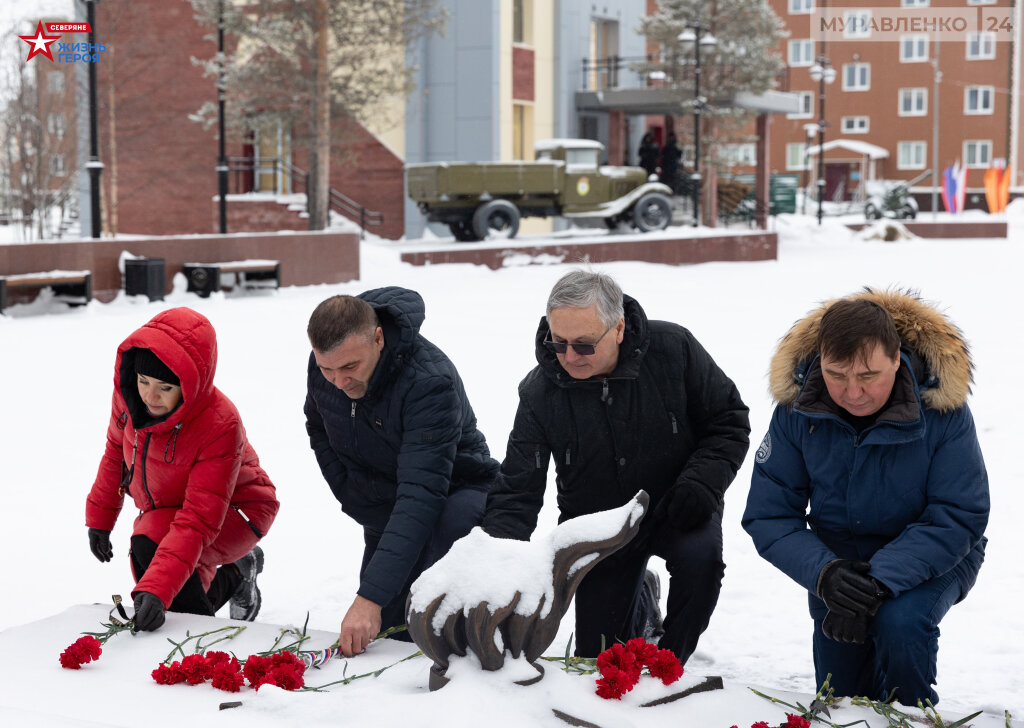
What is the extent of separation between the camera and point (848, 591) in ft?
8.29

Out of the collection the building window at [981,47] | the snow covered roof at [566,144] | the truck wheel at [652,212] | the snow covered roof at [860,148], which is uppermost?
the building window at [981,47]

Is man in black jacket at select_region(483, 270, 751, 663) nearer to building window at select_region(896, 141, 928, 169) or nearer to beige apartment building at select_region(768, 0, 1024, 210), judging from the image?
beige apartment building at select_region(768, 0, 1024, 210)

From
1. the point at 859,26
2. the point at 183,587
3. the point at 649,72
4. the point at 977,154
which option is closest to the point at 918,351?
the point at 183,587

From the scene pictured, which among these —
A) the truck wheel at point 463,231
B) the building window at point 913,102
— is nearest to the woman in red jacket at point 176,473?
the truck wheel at point 463,231

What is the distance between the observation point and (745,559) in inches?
180

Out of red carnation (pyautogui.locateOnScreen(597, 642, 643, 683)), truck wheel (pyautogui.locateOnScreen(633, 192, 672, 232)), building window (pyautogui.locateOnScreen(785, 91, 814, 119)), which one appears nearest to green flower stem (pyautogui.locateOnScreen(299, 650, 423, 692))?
red carnation (pyautogui.locateOnScreen(597, 642, 643, 683))

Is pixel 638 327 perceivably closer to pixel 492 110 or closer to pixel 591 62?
pixel 492 110

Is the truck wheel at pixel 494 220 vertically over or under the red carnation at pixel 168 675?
over

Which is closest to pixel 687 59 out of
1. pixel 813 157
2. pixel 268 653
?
pixel 813 157

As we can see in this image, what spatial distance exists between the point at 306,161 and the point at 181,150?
2925mm

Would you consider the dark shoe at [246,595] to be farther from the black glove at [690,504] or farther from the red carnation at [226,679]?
the black glove at [690,504]

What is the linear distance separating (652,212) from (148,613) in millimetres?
21988

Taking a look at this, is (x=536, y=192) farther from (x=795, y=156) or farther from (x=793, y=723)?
(x=795, y=156)

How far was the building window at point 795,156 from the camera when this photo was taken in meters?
53.1
